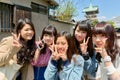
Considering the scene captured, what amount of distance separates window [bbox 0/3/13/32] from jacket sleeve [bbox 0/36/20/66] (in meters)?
7.84

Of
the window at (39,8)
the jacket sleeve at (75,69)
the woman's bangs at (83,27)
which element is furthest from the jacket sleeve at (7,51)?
the window at (39,8)

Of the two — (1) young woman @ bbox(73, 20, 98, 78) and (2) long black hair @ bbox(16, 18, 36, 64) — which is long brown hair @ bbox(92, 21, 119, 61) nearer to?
(1) young woman @ bbox(73, 20, 98, 78)

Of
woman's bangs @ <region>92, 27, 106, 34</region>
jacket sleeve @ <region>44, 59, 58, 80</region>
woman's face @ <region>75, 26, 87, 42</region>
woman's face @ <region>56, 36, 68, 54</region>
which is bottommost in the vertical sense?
jacket sleeve @ <region>44, 59, 58, 80</region>

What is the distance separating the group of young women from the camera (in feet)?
9.44

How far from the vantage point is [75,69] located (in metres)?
3.16

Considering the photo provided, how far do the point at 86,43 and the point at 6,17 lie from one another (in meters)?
8.50

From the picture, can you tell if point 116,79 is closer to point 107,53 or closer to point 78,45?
point 107,53

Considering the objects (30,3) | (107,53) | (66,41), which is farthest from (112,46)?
(30,3)

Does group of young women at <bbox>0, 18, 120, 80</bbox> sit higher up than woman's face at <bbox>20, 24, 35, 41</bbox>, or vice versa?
woman's face at <bbox>20, 24, 35, 41</bbox>

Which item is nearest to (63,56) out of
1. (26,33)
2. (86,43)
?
(86,43)

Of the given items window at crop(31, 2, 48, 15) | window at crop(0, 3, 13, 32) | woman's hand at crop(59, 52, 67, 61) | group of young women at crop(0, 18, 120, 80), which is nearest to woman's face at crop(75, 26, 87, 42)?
group of young women at crop(0, 18, 120, 80)

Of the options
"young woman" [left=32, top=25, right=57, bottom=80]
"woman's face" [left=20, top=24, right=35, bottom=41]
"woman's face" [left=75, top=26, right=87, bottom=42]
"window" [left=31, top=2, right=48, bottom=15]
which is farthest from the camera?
"window" [left=31, top=2, right=48, bottom=15]

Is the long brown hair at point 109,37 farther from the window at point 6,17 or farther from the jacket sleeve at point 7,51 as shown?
the window at point 6,17

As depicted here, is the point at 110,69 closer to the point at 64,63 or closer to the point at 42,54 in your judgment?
the point at 64,63
